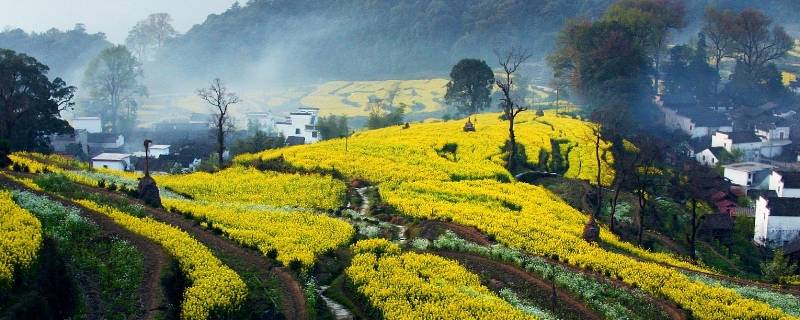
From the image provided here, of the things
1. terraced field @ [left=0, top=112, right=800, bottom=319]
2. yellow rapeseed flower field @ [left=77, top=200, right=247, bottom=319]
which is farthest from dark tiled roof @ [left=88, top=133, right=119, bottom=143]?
yellow rapeseed flower field @ [left=77, top=200, right=247, bottom=319]

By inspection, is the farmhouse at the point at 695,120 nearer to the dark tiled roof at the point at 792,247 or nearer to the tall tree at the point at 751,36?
the tall tree at the point at 751,36

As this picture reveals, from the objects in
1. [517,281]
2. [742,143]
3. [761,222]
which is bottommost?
[761,222]

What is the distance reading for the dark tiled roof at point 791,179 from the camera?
215 ft

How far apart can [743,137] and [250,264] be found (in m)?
74.1

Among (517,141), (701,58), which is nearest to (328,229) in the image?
(517,141)

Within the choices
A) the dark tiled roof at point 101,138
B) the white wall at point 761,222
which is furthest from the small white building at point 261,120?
the white wall at point 761,222

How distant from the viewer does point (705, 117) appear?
10000 cm

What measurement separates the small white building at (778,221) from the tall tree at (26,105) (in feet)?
175

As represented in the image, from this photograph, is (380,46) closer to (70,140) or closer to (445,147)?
(70,140)

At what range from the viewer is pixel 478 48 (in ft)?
564

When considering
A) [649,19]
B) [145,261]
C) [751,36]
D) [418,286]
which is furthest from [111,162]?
[751,36]

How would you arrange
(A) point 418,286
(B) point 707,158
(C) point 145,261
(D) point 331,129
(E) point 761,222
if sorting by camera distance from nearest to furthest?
(C) point 145,261 < (A) point 418,286 < (E) point 761,222 < (B) point 707,158 < (D) point 331,129

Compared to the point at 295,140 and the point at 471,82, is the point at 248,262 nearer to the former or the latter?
the point at 295,140

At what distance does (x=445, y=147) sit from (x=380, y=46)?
116m
